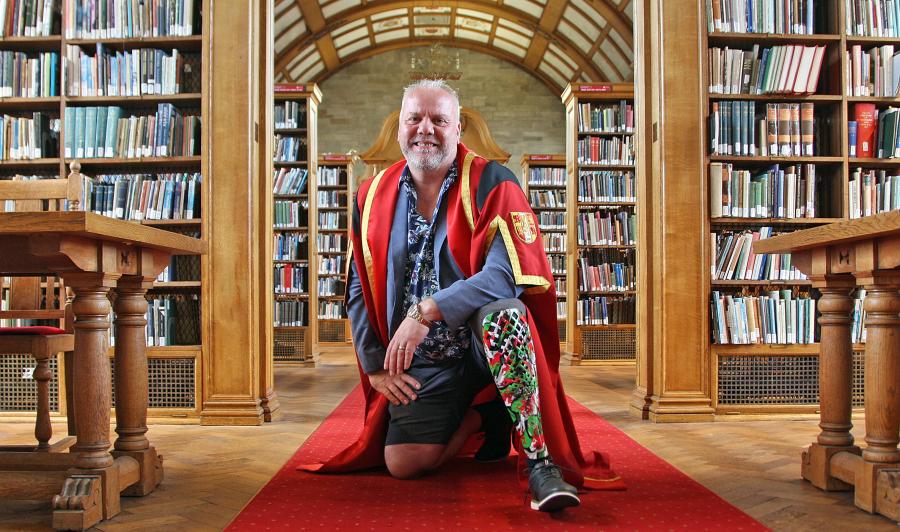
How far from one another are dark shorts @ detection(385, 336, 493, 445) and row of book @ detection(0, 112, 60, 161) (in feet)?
9.70

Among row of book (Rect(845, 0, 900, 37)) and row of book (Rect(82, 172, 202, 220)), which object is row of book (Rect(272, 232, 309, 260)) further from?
row of book (Rect(845, 0, 900, 37))

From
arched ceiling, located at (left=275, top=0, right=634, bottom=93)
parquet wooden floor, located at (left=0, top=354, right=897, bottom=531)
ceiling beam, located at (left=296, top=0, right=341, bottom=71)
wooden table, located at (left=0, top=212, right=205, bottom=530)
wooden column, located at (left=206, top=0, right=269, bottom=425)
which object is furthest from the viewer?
ceiling beam, located at (left=296, top=0, right=341, bottom=71)

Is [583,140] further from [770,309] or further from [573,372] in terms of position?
[770,309]

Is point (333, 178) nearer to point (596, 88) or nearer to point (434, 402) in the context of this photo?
point (596, 88)

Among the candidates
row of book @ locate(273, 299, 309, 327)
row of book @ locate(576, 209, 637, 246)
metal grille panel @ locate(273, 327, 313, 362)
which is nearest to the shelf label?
row of book @ locate(576, 209, 637, 246)

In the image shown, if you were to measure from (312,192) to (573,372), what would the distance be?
316cm

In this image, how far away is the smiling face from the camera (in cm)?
255

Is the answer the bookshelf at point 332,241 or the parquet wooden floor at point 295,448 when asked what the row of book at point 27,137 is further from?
the bookshelf at point 332,241

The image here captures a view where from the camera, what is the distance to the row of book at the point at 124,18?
4.30 m

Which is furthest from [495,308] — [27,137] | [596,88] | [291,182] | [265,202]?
[291,182]

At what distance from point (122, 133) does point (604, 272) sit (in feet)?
16.3

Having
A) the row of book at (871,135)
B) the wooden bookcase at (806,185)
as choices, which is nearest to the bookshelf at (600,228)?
the wooden bookcase at (806,185)

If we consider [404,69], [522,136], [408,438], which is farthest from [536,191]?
[408,438]

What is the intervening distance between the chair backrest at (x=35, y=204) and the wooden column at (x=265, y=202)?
997mm
